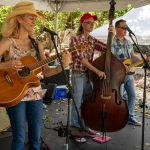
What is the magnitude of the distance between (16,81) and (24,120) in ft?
1.17

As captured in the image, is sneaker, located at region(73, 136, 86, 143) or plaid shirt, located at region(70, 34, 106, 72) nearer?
plaid shirt, located at region(70, 34, 106, 72)

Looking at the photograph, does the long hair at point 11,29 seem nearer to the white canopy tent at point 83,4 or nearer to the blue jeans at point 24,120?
the blue jeans at point 24,120

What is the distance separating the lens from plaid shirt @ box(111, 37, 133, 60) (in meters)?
4.87

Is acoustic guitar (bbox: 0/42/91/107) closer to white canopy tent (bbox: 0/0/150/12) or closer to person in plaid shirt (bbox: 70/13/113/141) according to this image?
person in plaid shirt (bbox: 70/13/113/141)

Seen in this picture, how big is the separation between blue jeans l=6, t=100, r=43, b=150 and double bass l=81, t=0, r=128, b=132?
50.0 inches

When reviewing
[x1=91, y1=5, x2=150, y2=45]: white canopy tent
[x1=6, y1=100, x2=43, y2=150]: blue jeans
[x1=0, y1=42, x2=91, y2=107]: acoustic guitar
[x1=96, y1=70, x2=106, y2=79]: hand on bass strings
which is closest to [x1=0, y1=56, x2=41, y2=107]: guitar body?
[x1=0, y1=42, x2=91, y2=107]: acoustic guitar

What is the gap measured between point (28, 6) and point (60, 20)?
1298 cm

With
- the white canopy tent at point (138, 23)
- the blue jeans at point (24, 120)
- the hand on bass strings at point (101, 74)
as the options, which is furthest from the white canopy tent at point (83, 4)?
the blue jeans at point (24, 120)

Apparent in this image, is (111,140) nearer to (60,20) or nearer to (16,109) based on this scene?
(16,109)

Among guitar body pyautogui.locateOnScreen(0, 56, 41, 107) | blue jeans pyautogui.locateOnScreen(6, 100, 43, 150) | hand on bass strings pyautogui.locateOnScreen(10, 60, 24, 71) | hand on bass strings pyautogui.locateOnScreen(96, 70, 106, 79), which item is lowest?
blue jeans pyautogui.locateOnScreen(6, 100, 43, 150)

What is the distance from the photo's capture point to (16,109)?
2.76 meters

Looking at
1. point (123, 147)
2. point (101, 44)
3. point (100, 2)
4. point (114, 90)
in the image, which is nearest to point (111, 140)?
point (123, 147)

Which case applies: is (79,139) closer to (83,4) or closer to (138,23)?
(83,4)

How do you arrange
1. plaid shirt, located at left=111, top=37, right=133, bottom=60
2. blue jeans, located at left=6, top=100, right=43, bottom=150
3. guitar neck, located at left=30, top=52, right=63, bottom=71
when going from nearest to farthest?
blue jeans, located at left=6, top=100, right=43, bottom=150 → guitar neck, located at left=30, top=52, right=63, bottom=71 → plaid shirt, located at left=111, top=37, right=133, bottom=60
